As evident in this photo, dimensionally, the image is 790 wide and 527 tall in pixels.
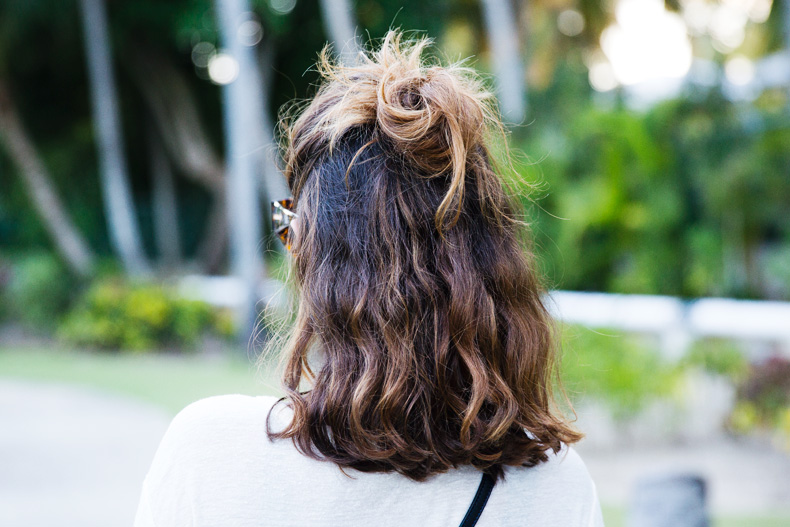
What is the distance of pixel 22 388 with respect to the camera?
8.87 metres

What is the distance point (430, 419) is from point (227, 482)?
0.32 metres

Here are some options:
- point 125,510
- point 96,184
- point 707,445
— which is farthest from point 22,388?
point 96,184

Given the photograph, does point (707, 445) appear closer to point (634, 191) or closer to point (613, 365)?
point (613, 365)

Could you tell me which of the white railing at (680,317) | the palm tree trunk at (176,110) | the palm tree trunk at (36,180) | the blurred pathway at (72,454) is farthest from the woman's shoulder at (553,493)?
the palm tree trunk at (176,110)

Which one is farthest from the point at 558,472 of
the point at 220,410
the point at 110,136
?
the point at 110,136

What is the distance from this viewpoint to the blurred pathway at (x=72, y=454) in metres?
5.02

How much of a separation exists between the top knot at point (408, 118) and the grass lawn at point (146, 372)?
6.95m

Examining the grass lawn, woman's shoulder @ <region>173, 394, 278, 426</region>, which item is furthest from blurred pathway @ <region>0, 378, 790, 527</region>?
woman's shoulder @ <region>173, 394, 278, 426</region>

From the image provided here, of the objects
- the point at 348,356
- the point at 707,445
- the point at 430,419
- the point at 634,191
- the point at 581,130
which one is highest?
the point at 348,356

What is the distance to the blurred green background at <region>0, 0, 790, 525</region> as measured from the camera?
8078 millimetres

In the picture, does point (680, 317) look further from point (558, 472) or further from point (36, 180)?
point (36, 180)

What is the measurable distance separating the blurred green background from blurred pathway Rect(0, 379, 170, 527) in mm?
595

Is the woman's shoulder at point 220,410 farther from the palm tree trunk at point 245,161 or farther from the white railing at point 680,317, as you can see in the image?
the palm tree trunk at point 245,161

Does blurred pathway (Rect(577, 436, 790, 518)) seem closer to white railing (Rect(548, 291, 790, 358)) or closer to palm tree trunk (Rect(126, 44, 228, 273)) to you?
white railing (Rect(548, 291, 790, 358))
